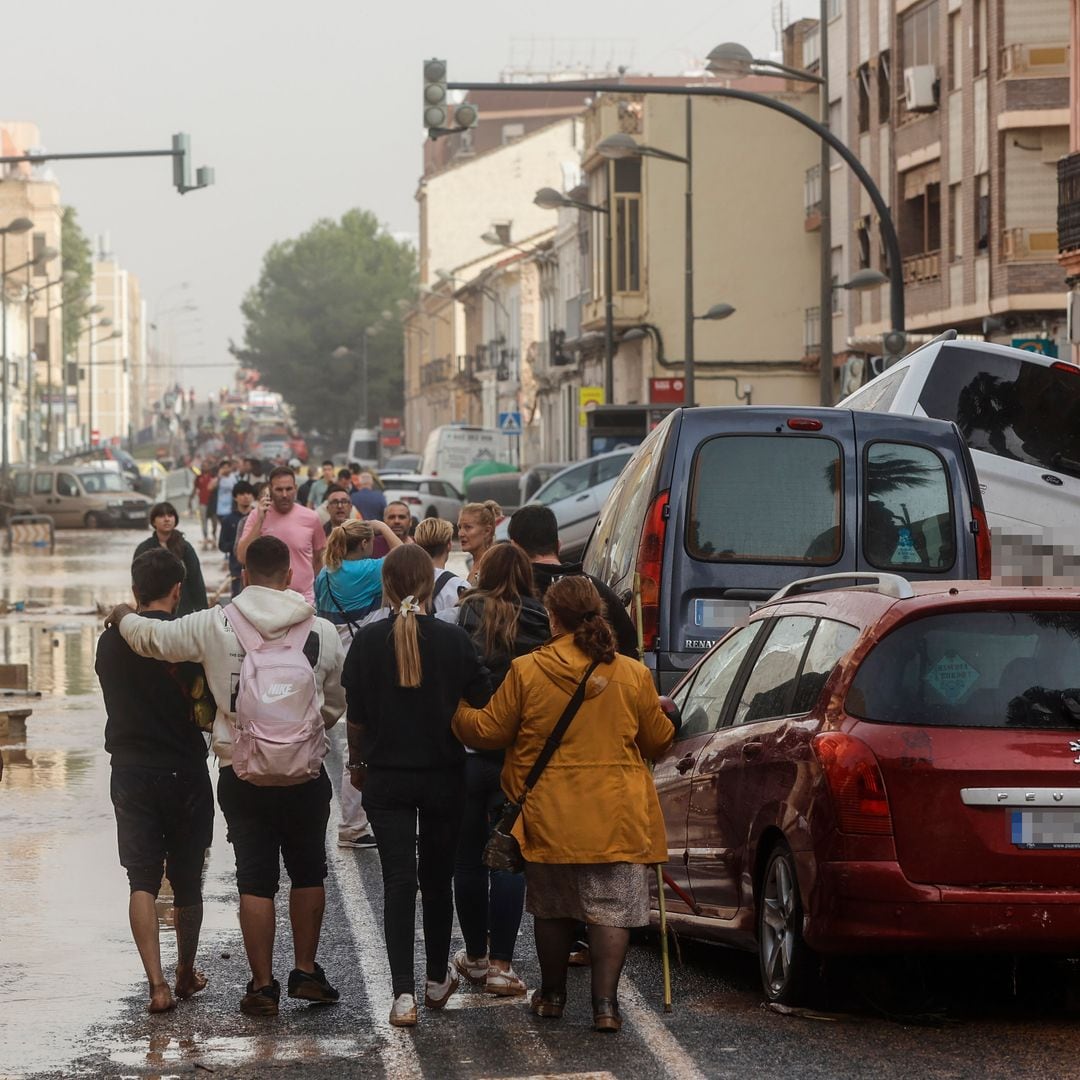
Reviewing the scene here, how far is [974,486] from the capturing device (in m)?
11.5

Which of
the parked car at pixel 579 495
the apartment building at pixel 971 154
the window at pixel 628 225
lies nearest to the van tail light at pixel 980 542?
the parked car at pixel 579 495

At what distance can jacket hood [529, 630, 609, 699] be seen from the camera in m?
7.29

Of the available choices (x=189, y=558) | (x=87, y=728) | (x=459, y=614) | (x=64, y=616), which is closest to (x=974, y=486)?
(x=459, y=614)

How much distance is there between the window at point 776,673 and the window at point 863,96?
38577mm

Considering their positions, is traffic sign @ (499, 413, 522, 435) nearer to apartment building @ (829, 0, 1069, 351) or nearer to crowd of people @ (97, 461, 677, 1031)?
apartment building @ (829, 0, 1069, 351)

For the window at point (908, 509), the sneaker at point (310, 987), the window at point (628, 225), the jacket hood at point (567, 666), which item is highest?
the window at point (628, 225)

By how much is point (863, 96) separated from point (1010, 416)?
99.9 ft

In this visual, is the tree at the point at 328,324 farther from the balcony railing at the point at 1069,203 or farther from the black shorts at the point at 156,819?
the black shorts at the point at 156,819

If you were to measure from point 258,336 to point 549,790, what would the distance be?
125 metres

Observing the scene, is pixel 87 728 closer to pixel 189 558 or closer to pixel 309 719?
pixel 189 558

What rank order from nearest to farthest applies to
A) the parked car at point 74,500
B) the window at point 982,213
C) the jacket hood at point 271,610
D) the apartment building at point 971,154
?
1. the jacket hood at point 271,610
2. the apartment building at point 971,154
3. the window at point 982,213
4. the parked car at point 74,500

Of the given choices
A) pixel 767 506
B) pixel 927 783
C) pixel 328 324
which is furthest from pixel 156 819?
pixel 328 324

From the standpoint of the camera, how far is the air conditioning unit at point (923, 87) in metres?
40.1

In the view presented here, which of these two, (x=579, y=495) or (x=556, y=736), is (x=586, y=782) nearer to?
(x=556, y=736)
